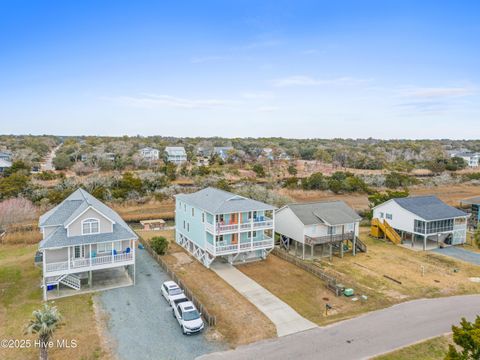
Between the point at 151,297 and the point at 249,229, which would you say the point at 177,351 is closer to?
the point at 151,297

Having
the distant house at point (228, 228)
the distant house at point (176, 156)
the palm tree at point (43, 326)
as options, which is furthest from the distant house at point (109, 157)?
the palm tree at point (43, 326)

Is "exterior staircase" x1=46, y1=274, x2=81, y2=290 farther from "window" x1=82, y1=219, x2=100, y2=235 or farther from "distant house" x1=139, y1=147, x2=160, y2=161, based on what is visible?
"distant house" x1=139, y1=147, x2=160, y2=161

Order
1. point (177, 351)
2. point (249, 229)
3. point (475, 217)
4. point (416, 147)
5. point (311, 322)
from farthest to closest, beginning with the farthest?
1. point (416, 147)
2. point (475, 217)
3. point (249, 229)
4. point (311, 322)
5. point (177, 351)

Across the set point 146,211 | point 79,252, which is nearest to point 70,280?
point 79,252

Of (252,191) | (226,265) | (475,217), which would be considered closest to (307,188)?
(252,191)

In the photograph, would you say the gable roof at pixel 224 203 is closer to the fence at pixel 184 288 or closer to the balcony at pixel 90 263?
the fence at pixel 184 288
